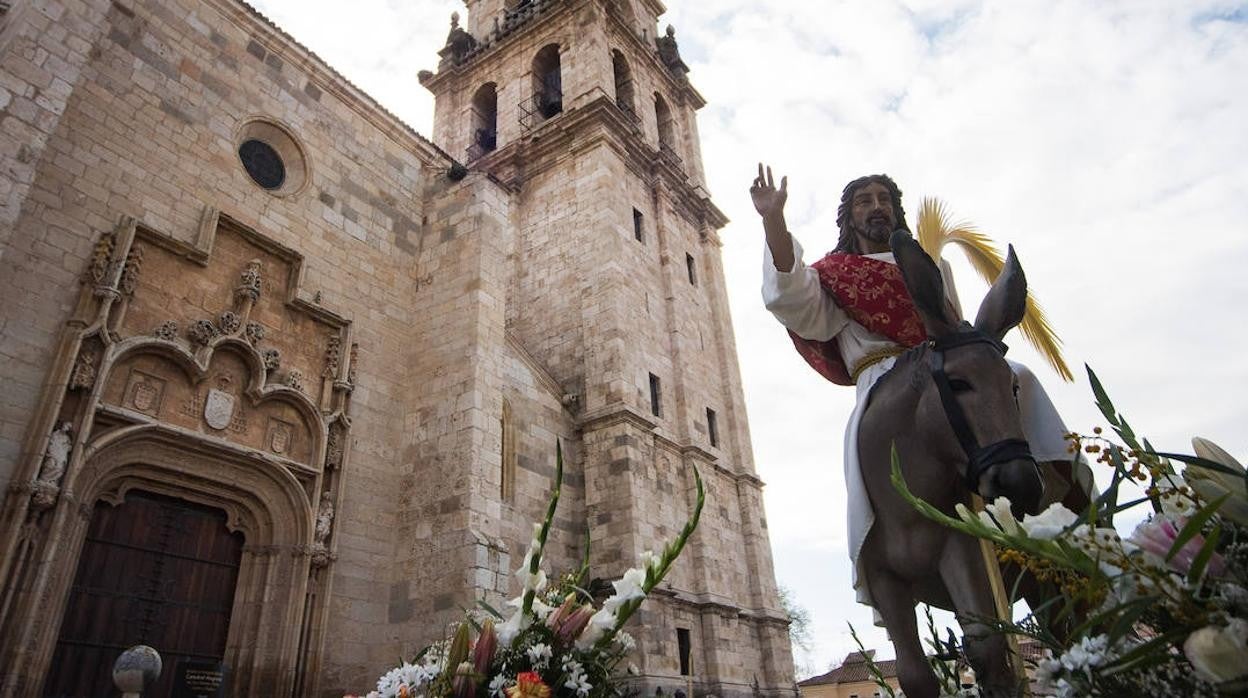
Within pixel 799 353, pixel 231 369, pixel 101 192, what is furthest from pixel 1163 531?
pixel 101 192

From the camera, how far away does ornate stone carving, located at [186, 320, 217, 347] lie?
28.3 ft

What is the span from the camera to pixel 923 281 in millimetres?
2881

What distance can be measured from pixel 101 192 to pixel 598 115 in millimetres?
13633

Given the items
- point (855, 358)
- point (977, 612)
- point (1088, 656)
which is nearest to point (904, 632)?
point (977, 612)

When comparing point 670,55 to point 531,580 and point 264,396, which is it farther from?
point 531,580

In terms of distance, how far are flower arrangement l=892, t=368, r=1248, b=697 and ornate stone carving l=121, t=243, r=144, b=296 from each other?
9.26 meters

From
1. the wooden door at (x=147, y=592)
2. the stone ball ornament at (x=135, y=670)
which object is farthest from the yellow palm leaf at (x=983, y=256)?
the wooden door at (x=147, y=592)

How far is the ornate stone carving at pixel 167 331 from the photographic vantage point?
8.24 metres

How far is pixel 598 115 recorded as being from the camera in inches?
782

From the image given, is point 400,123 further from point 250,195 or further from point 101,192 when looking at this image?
point 101,192

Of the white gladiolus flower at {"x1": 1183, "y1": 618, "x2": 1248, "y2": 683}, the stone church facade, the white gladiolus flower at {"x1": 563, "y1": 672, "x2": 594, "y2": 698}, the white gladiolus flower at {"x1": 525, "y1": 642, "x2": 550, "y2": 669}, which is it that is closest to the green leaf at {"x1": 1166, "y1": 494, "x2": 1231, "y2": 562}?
the white gladiolus flower at {"x1": 1183, "y1": 618, "x2": 1248, "y2": 683}

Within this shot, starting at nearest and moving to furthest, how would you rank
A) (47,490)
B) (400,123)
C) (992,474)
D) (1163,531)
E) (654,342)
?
(1163,531), (992,474), (47,490), (400,123), (654,342)

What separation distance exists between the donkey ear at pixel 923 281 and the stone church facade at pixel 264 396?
6910 millimetres

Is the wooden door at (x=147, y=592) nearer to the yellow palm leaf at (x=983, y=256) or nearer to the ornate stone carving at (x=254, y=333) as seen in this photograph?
the ornate stone carving at (x=254, y=333)
